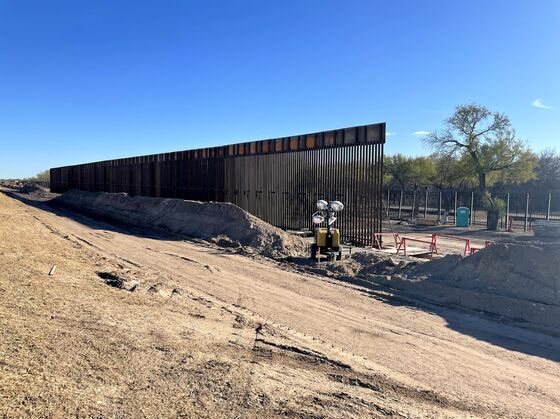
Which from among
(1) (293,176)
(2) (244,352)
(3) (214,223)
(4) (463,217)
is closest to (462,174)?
(4) (463,217)

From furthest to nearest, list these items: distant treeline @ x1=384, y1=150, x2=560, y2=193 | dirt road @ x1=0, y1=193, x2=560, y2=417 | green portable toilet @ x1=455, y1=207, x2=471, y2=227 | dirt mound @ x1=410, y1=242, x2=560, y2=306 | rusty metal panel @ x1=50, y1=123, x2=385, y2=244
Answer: distant treeline @ x1=384, y1=150, x2=560, y2=193, green portable toilet @ x1=455, y1=207, x2=471, y2=227, rusty metal panel @ x1=50, y1=123, x2=385, y2=244, dirt mound @ x1=410, y1=242, x2=560, y2=306, dirt road @ x1=0, y1=193, x2=560, y2=417

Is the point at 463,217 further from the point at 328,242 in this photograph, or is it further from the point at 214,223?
the point at 328,242

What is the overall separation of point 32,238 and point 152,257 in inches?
152

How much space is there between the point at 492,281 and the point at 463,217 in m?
23.8

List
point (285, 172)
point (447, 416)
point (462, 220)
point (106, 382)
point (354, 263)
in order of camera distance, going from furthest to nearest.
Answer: point (462, 220)
point (285, 172)
point (354, 263)
point (447, 416)
point (106, 382)

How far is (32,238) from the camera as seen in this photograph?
15.0m

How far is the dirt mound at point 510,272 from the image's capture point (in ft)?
33.3

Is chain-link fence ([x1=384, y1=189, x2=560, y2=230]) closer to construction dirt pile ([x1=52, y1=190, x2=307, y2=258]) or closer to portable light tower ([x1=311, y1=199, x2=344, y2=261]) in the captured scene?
construction dirt pile ([x1=52, y1=190, x2=307, y2=258])

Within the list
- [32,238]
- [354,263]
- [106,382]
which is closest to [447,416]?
[106,382]

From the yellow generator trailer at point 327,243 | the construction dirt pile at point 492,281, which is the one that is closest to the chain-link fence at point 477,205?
the yellow generator trailer at point 327,243

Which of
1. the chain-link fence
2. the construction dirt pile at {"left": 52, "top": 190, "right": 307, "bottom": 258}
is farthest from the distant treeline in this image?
the construction dirt pile at {"left": 52, "top": 190, "right": 307, "bottom": 258}

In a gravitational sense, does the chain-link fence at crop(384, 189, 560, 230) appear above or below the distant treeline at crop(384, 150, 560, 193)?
below

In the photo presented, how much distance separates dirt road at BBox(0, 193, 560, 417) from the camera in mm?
4223

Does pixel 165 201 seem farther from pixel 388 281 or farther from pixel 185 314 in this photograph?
pixel 185 314
